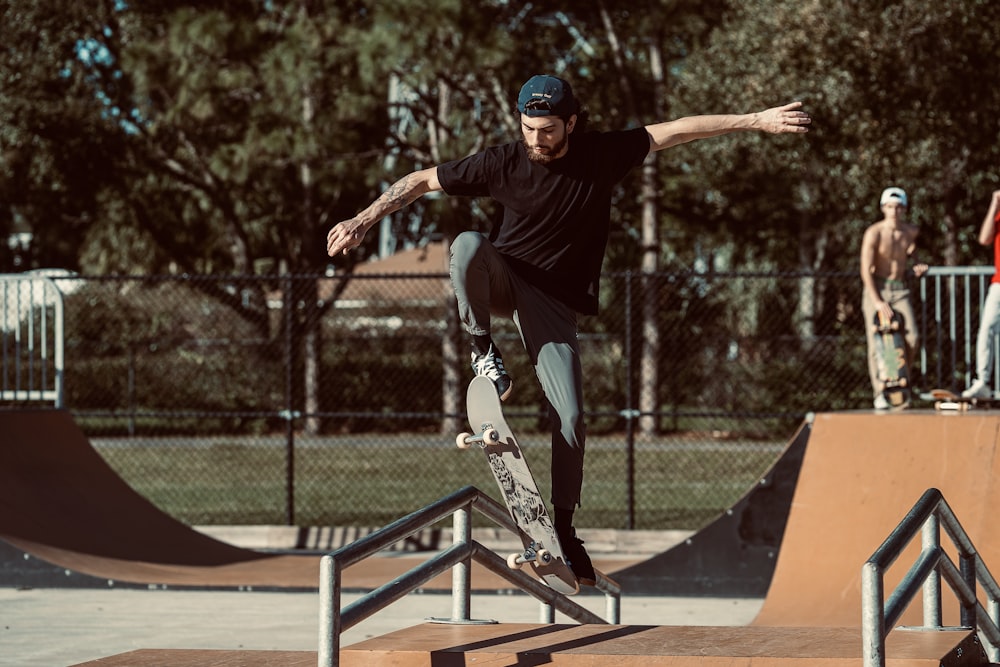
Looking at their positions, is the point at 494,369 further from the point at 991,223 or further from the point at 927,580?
the point at 991,223

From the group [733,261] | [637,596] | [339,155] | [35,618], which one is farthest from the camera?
[733,261]

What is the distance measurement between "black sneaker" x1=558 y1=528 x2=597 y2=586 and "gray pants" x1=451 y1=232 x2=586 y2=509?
6.9 inches

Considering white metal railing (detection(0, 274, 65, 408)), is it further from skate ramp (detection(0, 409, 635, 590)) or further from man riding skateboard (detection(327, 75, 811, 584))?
man riding skateboard (detection(327, 75, 811, 584))

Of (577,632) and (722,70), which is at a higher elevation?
(722,70)

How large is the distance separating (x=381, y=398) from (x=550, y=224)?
17900 mm

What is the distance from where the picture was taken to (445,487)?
1823 cm

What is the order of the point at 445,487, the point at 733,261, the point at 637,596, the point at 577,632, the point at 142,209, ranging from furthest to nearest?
the point at 733,261 → the point at 142,209 → the point at 445,487 → the point at 637,596 → the point at 577,632

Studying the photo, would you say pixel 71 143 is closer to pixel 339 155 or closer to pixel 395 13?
pixel 339 155

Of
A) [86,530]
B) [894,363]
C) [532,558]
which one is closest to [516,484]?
[532,558]

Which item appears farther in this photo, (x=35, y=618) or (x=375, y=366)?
(x=375, y=366)

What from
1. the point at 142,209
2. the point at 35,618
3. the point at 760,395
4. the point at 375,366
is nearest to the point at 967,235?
the point at 760,395

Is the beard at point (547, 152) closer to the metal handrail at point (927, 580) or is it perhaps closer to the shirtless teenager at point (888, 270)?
the metal handrail at point (927, 580)

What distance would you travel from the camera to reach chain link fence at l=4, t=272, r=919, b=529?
17.8 metres

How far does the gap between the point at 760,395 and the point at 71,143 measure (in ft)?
43.2
